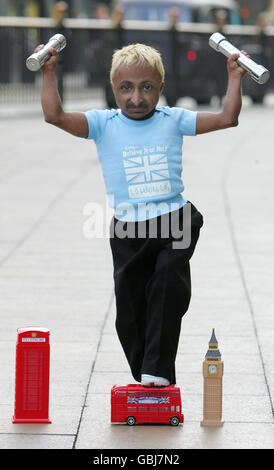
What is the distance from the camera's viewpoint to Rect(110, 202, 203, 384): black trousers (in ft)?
15.7

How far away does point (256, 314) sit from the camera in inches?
281

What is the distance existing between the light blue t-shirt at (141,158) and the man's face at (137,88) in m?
0.06

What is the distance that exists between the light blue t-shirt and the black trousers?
7 centimetres

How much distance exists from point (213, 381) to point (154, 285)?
1.55ft

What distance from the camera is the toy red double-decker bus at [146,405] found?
483cm

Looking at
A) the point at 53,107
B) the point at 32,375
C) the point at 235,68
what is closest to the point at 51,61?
the point at 53,107

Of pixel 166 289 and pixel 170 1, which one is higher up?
pixel 170 1

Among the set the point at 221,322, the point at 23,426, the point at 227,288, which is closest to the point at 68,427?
the point at 23,426

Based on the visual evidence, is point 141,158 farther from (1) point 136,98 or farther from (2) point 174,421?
(2) point 174,421

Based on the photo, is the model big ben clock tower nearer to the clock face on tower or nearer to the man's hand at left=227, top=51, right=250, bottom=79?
the clock face on tower

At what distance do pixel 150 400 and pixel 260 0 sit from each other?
171 ft

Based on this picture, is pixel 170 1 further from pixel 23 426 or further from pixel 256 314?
→ pixel 23 426

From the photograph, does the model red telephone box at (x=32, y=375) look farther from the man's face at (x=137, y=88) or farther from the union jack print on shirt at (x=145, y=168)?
the man's face at (x=137, y=88)
